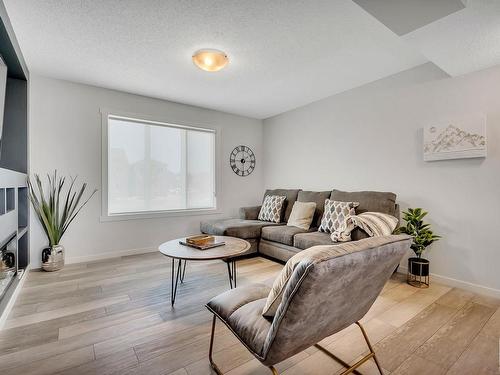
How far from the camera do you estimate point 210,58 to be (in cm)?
252

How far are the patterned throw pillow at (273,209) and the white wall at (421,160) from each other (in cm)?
64

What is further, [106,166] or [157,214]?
[157,214]

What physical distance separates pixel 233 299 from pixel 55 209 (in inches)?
119

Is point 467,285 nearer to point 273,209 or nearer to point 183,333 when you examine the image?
point 273,209

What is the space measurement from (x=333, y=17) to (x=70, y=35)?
7.70 ft

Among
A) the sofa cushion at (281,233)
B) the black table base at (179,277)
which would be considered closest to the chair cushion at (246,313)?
the black table base at (179,277)

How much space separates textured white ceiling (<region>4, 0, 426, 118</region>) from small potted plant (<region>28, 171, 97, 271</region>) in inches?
55.8

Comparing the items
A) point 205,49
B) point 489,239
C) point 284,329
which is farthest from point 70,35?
point 489,239

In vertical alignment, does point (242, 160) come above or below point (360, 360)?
above

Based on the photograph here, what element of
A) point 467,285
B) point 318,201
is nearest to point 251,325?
point 467,285

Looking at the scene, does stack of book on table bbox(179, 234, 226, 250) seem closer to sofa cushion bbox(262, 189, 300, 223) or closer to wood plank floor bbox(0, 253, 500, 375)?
wood plank floor bbox(0, 253, 500, 375)

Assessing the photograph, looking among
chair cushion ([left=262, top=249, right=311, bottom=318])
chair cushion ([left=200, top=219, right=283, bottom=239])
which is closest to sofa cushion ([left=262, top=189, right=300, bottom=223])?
chair cushion ([left=200, top=219, right=283, bottom=239])

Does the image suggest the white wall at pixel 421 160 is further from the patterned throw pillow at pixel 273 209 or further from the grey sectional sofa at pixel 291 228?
the patterned throw pillow at pixel 273 209

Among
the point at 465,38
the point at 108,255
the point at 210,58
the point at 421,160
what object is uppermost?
the point at 210,58
